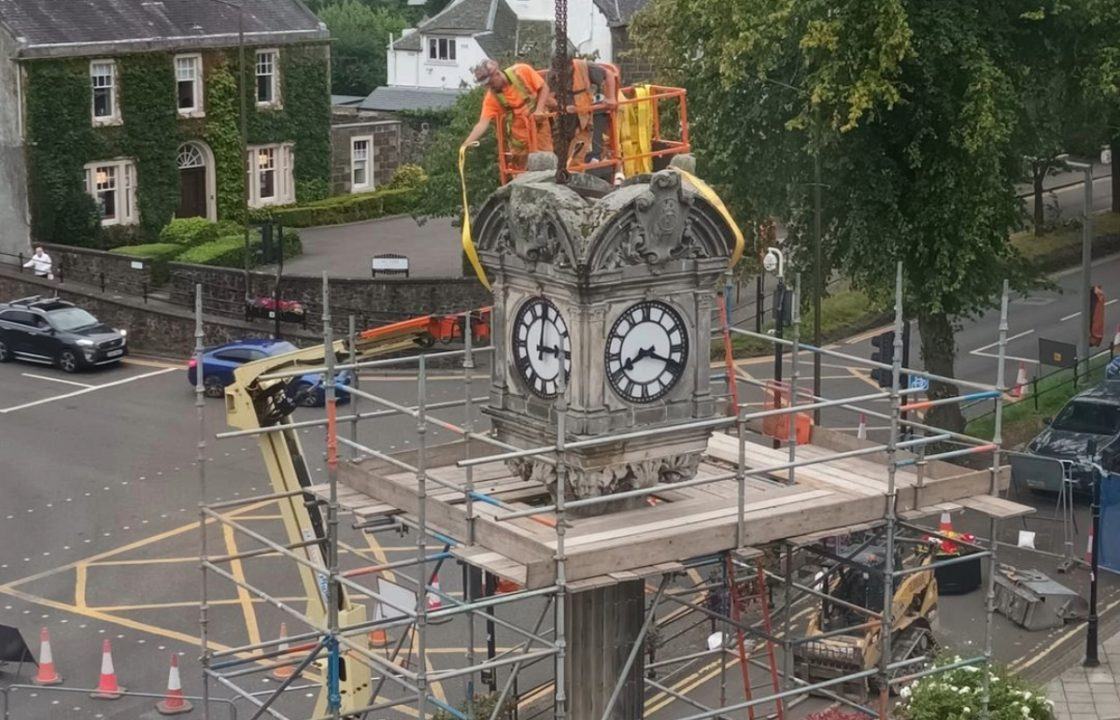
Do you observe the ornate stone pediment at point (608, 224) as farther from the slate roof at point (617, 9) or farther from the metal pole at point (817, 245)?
the slate roof at point (617, 9)

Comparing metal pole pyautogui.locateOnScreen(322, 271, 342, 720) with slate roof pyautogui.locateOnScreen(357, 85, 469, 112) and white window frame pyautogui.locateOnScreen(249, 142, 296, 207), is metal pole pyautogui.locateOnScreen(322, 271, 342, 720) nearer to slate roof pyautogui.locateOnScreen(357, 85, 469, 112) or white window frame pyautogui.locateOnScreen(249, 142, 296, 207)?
white window frame pyautogui.locateOnScreen(249, 142, 296, 207)

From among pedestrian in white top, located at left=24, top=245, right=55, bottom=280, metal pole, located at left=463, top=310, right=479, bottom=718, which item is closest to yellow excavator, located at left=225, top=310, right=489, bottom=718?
metal pole, located at left=463, top=310, right=479, bottom=718

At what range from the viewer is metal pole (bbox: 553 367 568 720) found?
18.2 m

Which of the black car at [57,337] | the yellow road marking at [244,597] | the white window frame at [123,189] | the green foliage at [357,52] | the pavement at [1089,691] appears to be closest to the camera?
the pavement at [1089,691]

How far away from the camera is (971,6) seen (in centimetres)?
3831

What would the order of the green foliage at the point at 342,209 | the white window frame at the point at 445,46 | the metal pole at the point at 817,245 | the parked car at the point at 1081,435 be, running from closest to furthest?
the metal pole at the point at 817,245 < the parked car at the point at 1081,435 < the green foliage at the point at 342,209 < the white window frame at the point at 445,46

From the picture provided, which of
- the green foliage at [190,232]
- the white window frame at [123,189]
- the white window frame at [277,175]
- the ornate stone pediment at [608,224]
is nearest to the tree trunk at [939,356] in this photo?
the ornate stone pediment at [608,224]

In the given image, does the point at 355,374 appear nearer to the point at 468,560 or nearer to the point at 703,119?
the point at 468,560

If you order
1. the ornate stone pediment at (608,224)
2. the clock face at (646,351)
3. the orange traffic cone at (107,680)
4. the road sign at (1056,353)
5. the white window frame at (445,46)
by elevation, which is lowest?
the orange traffic cone at (107,680)

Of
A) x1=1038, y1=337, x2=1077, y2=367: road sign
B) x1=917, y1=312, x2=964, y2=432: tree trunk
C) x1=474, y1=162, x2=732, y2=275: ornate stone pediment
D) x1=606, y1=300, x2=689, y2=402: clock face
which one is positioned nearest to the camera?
x1=474, y1=162, x2=732, y2=275: ornate stone pediment

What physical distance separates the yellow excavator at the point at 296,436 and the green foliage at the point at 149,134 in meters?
35.8

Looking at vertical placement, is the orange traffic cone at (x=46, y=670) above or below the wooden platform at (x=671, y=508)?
below

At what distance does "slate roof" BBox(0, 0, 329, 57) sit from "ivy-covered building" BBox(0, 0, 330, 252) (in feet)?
0.14

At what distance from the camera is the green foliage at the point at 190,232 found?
5809 cm
